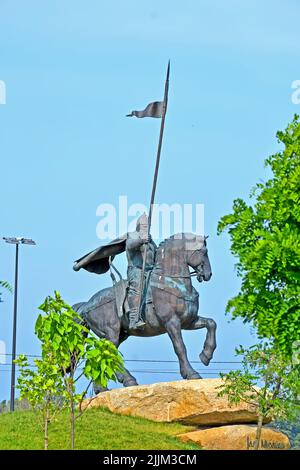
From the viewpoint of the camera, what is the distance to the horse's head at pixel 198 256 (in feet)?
85.7

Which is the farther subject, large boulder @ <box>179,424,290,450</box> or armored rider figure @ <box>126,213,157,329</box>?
armored rider figure @ <box>126,213,157,329</box>

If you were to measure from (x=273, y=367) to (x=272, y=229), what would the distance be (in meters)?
4.37

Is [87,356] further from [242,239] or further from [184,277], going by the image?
[184,277]

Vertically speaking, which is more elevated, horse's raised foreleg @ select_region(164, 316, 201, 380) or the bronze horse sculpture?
the bronze horse sculpture

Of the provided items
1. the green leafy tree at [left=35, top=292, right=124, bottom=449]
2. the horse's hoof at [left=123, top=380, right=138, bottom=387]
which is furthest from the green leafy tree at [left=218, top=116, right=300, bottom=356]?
the horse's hoof at [left=123, top=380, right=138, bottom=387]

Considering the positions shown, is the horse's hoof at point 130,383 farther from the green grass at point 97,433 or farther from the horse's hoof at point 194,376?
the horse's hoof at point 194,376

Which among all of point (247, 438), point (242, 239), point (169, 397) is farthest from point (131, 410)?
point (242, 239)

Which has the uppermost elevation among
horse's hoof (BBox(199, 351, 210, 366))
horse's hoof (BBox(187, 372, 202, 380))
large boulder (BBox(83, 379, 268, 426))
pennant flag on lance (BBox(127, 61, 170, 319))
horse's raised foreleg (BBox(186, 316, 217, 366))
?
pennant flag on lance (BBox(127, 61, 170, 319))

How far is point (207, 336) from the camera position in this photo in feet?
86.7

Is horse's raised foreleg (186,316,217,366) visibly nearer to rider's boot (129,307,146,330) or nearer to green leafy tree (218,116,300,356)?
rider's boot (129,307,146,330)

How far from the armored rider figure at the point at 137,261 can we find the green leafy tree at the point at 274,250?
4.81 metres

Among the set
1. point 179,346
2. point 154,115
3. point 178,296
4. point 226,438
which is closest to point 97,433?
point 226,438

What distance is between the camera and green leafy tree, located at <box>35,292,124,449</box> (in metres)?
21.1

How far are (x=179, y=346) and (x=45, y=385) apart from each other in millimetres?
5064
